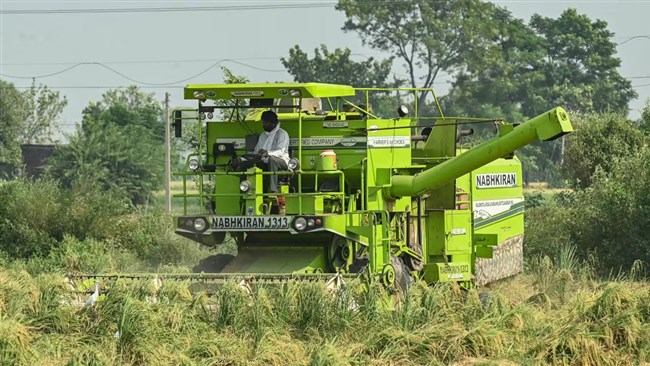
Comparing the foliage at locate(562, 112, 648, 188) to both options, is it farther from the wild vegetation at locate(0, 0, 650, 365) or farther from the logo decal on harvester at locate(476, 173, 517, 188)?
the logo decal on harvester at locate(476, 173, 517, 188)

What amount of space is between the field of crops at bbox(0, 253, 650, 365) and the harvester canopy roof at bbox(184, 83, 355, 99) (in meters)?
3.10

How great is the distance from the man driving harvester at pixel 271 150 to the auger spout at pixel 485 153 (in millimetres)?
1734

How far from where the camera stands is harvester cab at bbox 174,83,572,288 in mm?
17734

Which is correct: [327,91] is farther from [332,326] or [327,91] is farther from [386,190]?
[332,326]

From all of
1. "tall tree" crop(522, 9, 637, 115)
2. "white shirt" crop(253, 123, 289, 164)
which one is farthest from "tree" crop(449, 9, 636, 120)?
"white shirt" crop(253, 123, 289, 164)

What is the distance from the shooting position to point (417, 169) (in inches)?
770

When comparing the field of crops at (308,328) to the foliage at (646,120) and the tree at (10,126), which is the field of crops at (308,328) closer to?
the foliage at (646,120)

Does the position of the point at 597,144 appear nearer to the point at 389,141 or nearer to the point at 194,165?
the point at 389,141

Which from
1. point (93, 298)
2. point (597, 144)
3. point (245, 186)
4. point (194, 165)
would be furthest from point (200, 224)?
point (597, 144)

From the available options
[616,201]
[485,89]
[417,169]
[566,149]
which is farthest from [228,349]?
[485,89]

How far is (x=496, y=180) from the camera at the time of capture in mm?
21844

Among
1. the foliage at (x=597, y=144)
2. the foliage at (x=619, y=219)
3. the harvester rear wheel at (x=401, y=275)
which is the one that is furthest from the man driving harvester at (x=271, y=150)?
the foliage at (x=597, y=144)

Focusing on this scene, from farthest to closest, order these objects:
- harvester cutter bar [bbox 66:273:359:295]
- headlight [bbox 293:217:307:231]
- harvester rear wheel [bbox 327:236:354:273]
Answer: harvester rear wheel [bbox 327:236:354:273] < headlight [bbox 293:217:307:231] < harvester cutter bar [bbox 66:273:359:295]

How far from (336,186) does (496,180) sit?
4394 millimetres
